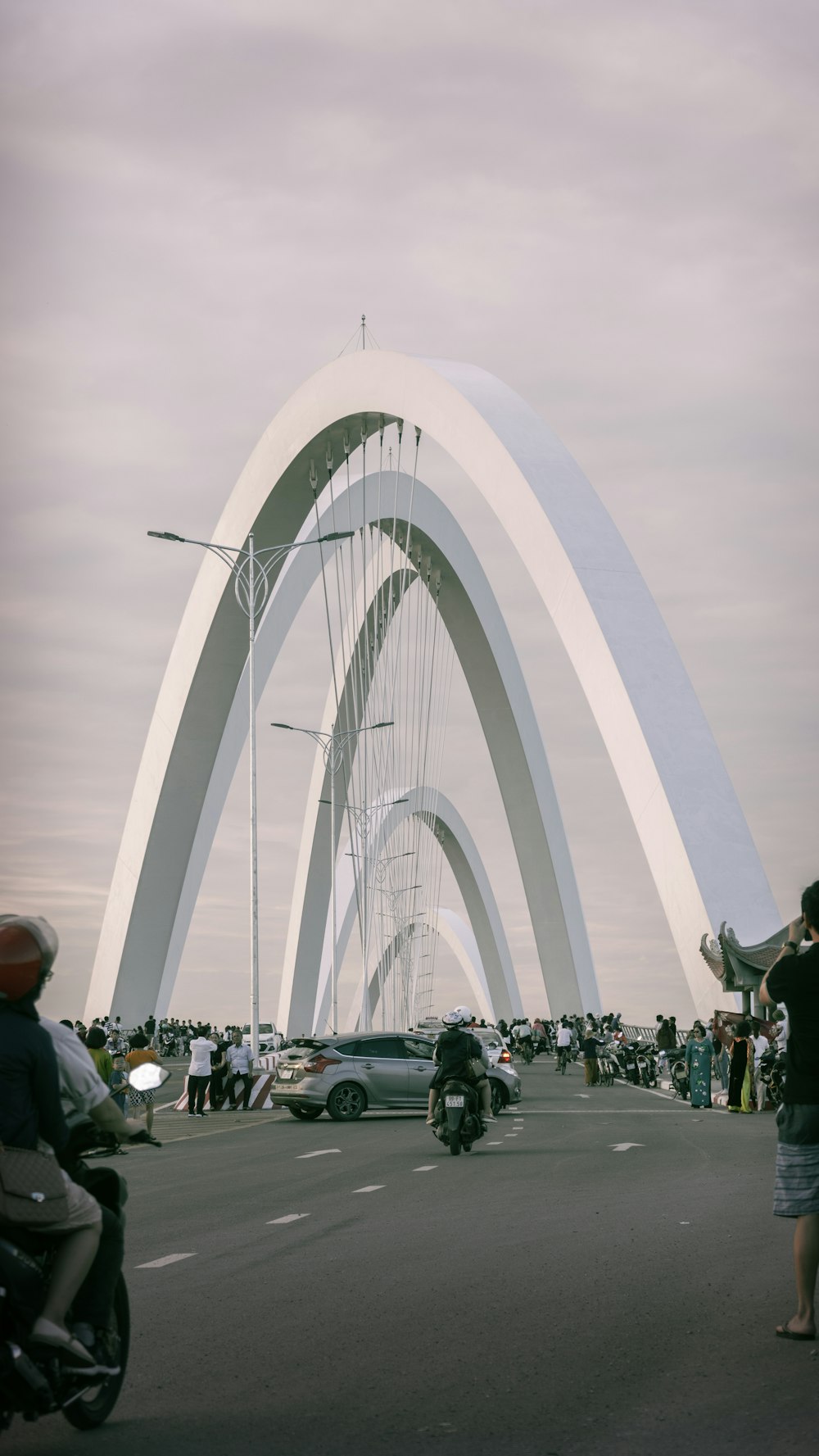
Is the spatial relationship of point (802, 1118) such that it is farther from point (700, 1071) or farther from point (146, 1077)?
point (700, 1071)

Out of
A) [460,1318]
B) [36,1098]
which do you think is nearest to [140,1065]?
[36,1098]

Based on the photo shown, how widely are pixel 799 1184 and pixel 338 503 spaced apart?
4279cm

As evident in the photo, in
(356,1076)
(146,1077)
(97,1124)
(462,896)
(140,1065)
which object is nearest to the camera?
(97,1124)

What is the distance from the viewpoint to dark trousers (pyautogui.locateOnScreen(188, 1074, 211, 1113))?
25859 millimetres

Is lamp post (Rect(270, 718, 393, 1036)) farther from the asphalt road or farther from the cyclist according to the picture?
the asphalt road

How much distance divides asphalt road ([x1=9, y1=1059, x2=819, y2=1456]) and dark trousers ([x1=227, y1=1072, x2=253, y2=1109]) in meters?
14.4

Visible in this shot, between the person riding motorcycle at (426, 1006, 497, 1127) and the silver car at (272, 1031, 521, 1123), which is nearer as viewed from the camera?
the person riding motorcycle at (426, 1006, 497, 1127)

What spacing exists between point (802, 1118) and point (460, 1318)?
1.73m

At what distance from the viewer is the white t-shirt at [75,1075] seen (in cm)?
506

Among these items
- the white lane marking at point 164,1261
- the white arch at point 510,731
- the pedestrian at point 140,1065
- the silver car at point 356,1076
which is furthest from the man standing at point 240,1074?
the white arch at point 510,731

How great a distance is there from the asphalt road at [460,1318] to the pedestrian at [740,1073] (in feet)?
30.1

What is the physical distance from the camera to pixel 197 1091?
26.1m

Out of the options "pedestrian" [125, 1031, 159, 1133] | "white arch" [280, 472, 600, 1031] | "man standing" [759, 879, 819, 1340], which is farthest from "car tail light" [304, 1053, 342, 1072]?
"white arch" [280, 472, 600, 1031]

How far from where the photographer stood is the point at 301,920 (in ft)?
216
